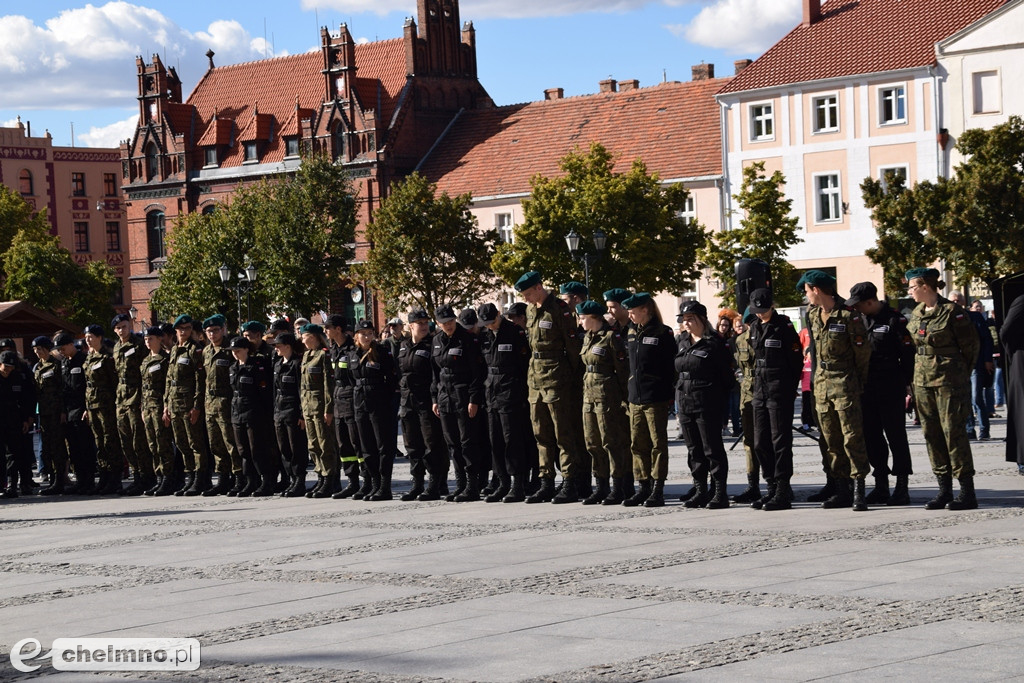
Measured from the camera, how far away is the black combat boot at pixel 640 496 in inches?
601

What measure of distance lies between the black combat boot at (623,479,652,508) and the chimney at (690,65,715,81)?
5527cm

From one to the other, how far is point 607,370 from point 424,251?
4270 centimetres

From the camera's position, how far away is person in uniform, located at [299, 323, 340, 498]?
59.0 feet

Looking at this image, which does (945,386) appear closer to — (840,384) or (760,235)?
(840,384)

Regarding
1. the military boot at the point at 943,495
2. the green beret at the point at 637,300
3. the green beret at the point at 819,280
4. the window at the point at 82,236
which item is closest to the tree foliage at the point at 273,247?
the window at the point at 82,236

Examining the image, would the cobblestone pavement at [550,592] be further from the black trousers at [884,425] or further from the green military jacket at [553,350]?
the green military jacket at [553,350]

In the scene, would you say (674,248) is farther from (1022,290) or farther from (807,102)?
(1022,290)

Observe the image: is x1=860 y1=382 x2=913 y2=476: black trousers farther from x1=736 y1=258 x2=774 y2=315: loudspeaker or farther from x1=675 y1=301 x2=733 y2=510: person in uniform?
x1=736 y1=258 x2=774 y2=315: loudspeaker

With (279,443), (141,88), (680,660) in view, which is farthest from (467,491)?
(141,88)

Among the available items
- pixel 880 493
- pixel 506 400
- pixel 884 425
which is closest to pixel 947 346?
pixel 884 425

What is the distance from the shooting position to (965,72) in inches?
2101

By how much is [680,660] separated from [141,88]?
79.2 meters

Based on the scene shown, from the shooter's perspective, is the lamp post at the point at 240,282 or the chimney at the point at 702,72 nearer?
the lamp post at the point at 240,282

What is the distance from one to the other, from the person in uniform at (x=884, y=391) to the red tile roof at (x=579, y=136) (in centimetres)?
4694
